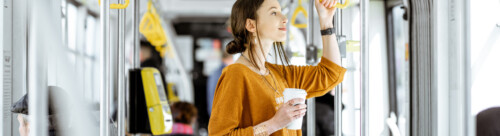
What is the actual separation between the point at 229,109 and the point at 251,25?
0.35 metres

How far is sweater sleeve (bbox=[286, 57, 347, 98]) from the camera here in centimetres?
196

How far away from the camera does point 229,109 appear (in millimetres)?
1721

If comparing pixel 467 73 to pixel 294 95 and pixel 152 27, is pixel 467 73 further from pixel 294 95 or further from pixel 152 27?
pixel 152 27

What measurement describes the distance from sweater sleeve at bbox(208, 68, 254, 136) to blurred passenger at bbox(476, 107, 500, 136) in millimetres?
1391

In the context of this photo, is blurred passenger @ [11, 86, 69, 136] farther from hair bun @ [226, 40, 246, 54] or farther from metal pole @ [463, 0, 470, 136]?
metal pole @ [463, 0, 470, 136]

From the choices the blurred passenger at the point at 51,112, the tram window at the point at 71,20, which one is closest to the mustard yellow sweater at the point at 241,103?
the blurred passenger at the point at 51,112

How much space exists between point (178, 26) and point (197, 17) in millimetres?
475

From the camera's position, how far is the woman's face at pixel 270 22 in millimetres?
1817

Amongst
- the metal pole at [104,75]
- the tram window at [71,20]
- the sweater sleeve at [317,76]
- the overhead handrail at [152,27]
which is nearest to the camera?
the sweater sleeve at [317,76]

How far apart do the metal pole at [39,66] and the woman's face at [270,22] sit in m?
1.01

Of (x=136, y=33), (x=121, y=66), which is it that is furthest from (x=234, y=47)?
(x=136, y=33)

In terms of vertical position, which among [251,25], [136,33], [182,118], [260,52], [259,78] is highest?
[136,33]

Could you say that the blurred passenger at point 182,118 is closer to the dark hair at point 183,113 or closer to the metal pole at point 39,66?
the dark hair at point 183,113

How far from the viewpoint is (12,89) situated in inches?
90.4
